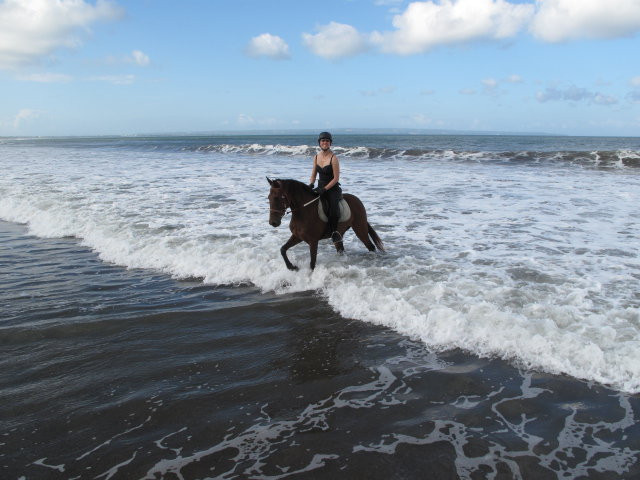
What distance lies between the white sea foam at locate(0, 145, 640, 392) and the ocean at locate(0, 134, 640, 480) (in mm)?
48

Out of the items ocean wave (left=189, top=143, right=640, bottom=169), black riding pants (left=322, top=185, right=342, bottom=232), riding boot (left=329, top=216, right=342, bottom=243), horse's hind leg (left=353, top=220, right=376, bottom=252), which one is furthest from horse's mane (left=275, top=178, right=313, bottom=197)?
ocean wave (left=189, top=143, right=640, bottom=169)

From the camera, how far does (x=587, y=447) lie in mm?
3488

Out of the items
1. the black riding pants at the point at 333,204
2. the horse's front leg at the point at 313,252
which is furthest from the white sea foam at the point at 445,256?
the black riding pants at the point at 333,204

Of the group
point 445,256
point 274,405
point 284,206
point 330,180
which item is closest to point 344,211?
point 330,180

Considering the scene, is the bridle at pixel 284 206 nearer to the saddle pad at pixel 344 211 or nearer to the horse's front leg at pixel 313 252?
the horse's front leg at pixel 313 252

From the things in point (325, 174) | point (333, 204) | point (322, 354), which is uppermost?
point (325, 174)

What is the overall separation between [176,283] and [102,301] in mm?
1320

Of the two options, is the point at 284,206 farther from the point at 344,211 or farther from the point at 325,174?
the point at 344,211

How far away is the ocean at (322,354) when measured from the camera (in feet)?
11.2

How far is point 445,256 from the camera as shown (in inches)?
340

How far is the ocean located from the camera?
342 centimetres

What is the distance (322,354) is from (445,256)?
4.44m

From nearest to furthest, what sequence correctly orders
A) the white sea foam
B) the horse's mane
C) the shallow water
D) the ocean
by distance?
the shallow water → the ocean → the white sea foam → the horse's mane

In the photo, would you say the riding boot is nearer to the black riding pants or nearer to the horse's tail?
the black riding pants
